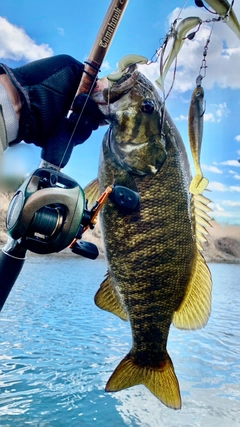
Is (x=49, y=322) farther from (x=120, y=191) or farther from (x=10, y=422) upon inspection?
(x=120, y=191)

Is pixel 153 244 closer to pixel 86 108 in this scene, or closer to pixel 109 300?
pixel 109 300

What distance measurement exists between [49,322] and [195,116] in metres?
7.37

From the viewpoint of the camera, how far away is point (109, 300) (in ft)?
7.11

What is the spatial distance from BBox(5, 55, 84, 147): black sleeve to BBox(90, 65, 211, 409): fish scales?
49 cm

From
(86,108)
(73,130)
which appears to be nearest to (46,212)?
(86,108)

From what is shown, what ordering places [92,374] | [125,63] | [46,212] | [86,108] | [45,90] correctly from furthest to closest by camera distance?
[92,374]
[45,90]
[86,108]
[125,63]
[46,212]

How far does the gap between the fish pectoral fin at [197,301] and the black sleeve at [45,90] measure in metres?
1.29

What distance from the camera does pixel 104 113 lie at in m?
2.11

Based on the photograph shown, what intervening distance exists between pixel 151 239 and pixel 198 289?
453 mm

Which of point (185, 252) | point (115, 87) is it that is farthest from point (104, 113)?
point (185, 252)

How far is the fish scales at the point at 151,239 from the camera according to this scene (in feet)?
6.34

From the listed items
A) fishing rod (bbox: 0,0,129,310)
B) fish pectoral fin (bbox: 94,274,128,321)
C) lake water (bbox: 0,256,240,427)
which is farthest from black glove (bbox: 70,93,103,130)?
lake water (bbox: 0,256,240,427)

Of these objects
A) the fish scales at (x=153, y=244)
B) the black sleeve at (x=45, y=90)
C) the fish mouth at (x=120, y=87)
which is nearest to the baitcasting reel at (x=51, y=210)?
the fish scales at (x=153, y=244)

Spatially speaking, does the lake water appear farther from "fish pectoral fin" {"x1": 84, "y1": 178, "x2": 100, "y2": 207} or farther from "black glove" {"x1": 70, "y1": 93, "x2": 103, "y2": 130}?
"black glove" {"x1": 70, "y1": 93, "x2": 103, "y2": 130}
